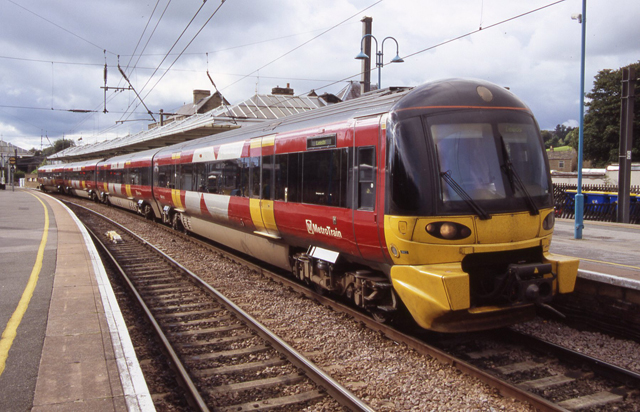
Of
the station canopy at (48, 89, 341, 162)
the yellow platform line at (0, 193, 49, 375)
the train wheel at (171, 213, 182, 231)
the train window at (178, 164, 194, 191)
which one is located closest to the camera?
the yellow platform line at (0, 193, 49, 375)

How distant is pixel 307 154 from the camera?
7.70 m

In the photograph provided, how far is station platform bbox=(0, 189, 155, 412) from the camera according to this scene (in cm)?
421

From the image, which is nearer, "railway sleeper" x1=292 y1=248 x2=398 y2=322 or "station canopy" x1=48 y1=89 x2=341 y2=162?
"railway sleeper" x1=292 y1=248 x2=398 y2=322

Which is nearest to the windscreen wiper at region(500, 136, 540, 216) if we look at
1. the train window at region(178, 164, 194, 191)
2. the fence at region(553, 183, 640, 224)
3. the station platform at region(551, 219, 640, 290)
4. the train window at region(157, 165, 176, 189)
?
the station platform at region(551, 219, 640, 290)

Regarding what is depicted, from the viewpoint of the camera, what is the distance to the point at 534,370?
5.32 metres

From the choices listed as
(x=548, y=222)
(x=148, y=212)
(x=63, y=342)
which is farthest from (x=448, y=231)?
(x=148, y=212)

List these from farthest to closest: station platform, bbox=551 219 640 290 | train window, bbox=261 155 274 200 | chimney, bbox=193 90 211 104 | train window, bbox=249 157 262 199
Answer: chimney, bbox=193 90 211 104
train window, bbox=249 157 262 199
train window, bbox=261 155 274 200
station platform, bbox=551 219 640 290

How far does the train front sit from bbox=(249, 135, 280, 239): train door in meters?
3.55

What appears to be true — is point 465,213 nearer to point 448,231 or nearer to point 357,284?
point 448,231

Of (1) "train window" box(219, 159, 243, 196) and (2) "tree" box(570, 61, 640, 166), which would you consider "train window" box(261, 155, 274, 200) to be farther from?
(2) "tree" box(570, 61, 640, 166)

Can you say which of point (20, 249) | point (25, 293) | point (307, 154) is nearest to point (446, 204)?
point (307, 154)

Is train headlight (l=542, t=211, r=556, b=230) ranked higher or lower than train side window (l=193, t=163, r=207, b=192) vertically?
lower

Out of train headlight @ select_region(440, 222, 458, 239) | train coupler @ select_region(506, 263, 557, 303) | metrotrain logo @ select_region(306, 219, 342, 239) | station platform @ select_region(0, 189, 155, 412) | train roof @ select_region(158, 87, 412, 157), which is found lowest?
station platform @ select_region(0, 189, 155, 412)

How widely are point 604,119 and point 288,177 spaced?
51.9m
